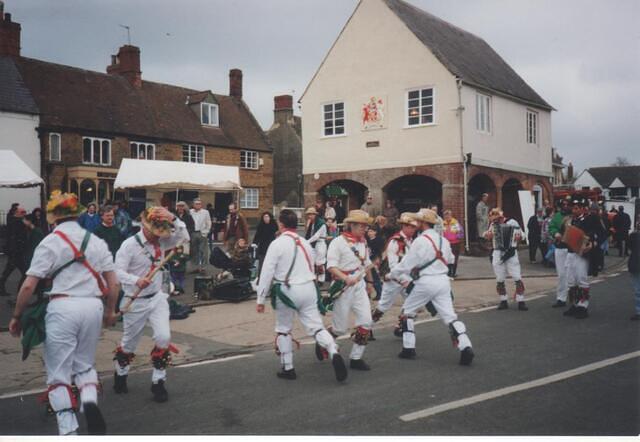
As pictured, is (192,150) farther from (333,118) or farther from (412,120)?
(412,120)

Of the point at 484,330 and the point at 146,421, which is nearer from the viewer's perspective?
the point at 146,421

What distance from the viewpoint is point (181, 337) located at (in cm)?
874

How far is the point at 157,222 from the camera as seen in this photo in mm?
5980

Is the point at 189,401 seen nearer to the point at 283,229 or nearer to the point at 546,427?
the point at 283,229

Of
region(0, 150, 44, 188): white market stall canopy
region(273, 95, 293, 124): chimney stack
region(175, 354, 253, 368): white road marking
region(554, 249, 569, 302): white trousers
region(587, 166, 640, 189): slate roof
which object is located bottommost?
region(175, 354, 253, 368): white road marking

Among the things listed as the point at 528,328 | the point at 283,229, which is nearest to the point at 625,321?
the point at 528,328

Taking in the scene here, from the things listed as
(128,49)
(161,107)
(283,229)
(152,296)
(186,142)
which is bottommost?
(152,296)

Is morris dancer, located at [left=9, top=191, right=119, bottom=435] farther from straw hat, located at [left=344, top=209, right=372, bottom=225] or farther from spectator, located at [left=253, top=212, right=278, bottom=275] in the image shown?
spectator, located at [left=253, top=212, right=278, bottom=275]

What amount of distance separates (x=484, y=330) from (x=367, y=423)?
4.38 m

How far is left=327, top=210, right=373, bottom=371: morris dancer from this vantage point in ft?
21.9

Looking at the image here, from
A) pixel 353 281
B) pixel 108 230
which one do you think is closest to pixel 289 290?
pixel 353 281

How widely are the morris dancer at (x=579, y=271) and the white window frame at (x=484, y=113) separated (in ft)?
37.4

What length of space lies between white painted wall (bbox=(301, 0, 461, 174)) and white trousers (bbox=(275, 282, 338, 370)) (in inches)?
586

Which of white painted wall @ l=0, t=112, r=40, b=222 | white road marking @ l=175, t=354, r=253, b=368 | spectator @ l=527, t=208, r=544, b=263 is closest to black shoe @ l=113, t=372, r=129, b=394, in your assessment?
white road marking @ l=175, t=354, r=253, b=368
